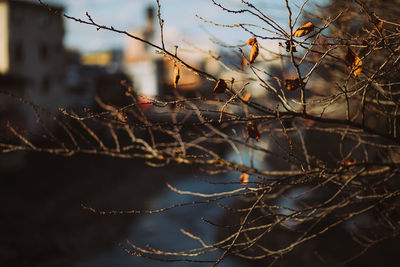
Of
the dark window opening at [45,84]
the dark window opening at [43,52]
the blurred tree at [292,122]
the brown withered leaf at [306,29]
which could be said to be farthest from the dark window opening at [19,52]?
the brown withered leaf at [306,29]

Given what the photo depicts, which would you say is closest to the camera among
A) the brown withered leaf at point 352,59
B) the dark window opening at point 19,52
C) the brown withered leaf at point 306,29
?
the brown withered leaf at point 306,29

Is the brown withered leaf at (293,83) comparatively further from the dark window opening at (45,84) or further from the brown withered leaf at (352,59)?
the dark window opening at (45,84)

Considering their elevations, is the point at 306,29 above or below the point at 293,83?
above

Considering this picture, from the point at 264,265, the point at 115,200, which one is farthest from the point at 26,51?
the point at 264,265

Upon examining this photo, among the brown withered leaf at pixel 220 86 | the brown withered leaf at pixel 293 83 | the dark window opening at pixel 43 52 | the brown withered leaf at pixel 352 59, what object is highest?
the dark window opening at pixel 43 52

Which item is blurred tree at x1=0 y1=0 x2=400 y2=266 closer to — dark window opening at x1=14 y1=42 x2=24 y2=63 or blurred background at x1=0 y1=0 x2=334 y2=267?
blurred background at x1=0 y1=0 x2=334 y2=267

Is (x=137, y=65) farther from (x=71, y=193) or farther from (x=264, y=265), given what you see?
(x=264, y=265)

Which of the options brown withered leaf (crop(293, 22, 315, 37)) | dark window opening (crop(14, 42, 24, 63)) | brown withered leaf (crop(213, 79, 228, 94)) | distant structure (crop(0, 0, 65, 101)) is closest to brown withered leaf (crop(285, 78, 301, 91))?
brown withered leaf (crop(293, 22, 315, 37))

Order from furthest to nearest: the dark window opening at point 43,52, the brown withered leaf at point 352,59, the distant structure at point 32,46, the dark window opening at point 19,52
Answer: the dark window opening at point 43,52
the dark window opening at point 19,52
the distant structure at point 32,46
the brown withered leaf at point 352,59

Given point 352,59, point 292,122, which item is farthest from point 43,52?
point 352,59

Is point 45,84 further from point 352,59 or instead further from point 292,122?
point 352,59

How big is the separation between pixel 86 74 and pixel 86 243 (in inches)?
1085

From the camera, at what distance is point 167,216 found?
19.5 m

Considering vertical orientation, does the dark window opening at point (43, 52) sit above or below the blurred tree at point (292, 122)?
above
